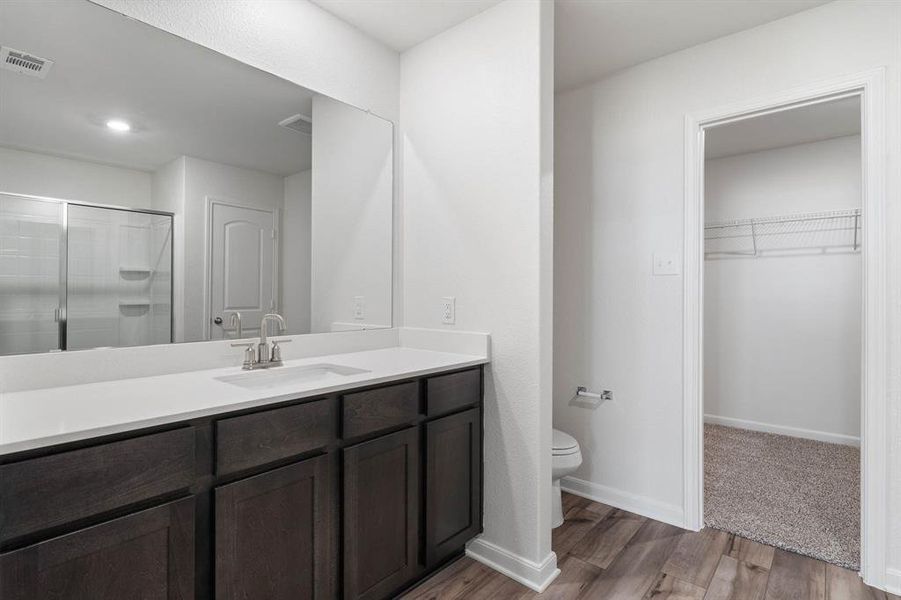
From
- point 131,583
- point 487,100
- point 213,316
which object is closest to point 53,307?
point 213,316

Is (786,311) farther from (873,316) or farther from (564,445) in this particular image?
(564,445)

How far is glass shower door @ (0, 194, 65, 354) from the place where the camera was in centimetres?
132

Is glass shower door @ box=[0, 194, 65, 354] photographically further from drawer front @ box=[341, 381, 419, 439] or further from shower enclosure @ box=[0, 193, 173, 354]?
drawer front @ box=[341, 381, 419, 439]

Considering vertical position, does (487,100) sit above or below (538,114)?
above

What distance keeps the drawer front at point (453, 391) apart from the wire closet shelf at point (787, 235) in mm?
3147

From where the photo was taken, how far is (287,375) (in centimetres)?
180

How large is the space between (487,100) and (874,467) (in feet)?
7.20

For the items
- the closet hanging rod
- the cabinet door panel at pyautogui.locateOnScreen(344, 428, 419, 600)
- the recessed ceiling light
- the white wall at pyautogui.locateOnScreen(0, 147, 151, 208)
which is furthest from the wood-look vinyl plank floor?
the closet hanging rod

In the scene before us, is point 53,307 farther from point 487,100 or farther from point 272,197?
point 487,100

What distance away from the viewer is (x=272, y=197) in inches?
77.4

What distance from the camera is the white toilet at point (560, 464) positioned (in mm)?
2281

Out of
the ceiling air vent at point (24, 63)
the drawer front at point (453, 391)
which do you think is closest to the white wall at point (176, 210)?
the ceiling air vent at point (24, 63)

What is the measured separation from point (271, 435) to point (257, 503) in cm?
18

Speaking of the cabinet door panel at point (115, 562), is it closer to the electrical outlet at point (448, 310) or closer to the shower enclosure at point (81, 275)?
the shower enclosure at point (81, 275)
